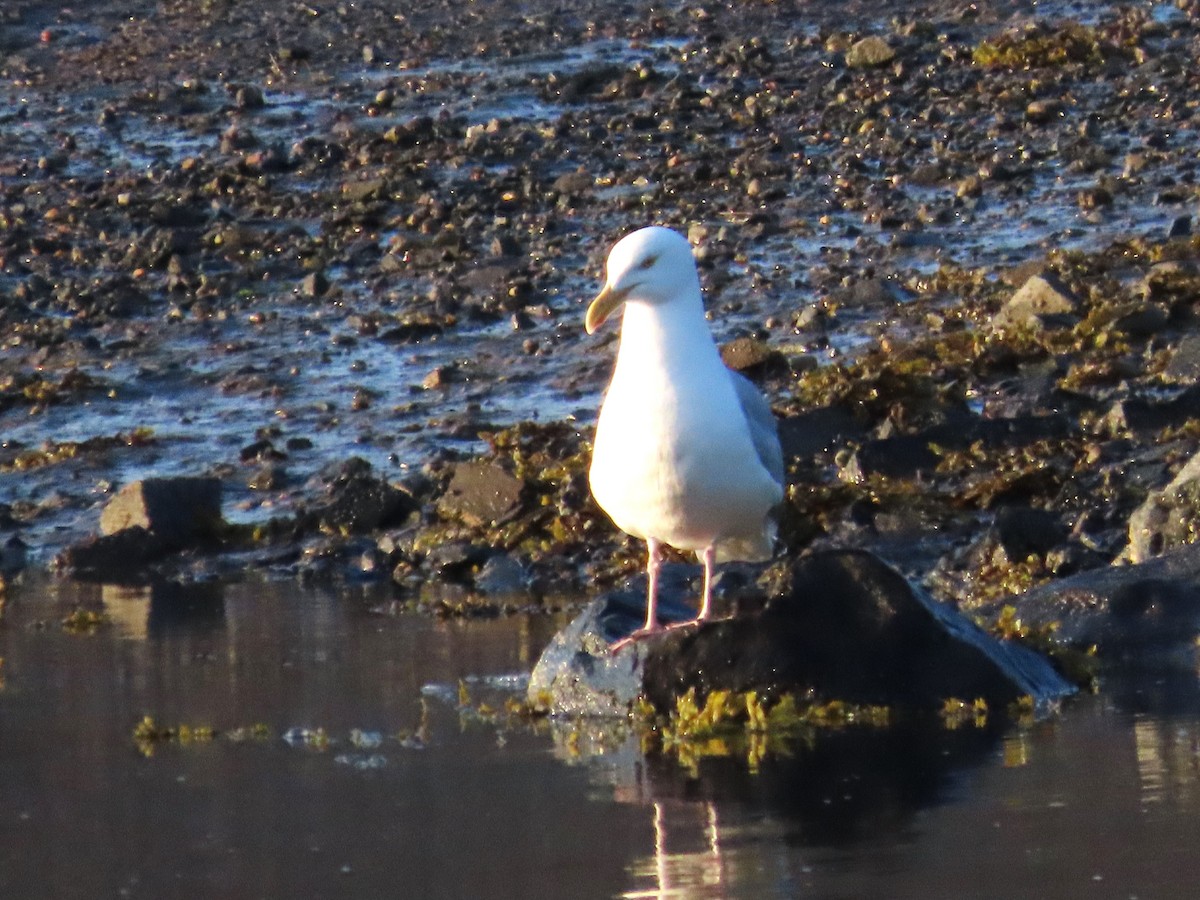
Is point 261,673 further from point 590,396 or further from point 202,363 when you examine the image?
point 202,363

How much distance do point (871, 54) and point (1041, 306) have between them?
23.0 feet

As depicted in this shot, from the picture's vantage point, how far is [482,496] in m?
11.2

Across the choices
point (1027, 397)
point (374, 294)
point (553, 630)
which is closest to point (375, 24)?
point (374, 294)

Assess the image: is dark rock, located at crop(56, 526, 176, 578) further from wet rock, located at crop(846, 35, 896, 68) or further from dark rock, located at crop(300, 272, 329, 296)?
wet rock, located at crop(846, 35, 896, 68)

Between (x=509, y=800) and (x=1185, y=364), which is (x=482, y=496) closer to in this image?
(x=1185, y=364)

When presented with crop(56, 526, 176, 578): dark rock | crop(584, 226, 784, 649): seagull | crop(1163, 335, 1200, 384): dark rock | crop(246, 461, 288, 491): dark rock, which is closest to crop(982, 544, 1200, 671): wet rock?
crop(584, 226, 784, 649): seagull

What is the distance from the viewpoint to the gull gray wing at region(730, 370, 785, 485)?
7.96 meters

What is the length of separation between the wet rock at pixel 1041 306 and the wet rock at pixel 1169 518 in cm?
352

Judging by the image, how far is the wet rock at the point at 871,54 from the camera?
64.2ft

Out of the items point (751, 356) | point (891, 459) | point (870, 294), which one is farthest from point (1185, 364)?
point (870, 294)

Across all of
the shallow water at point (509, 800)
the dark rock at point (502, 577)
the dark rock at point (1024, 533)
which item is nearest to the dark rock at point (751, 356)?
the dark rock at point (502, 577)

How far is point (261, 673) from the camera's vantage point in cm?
877

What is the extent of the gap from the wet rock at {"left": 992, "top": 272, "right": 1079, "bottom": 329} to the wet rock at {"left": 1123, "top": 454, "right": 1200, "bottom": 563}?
352 cm

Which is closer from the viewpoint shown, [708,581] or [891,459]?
[708,581]
